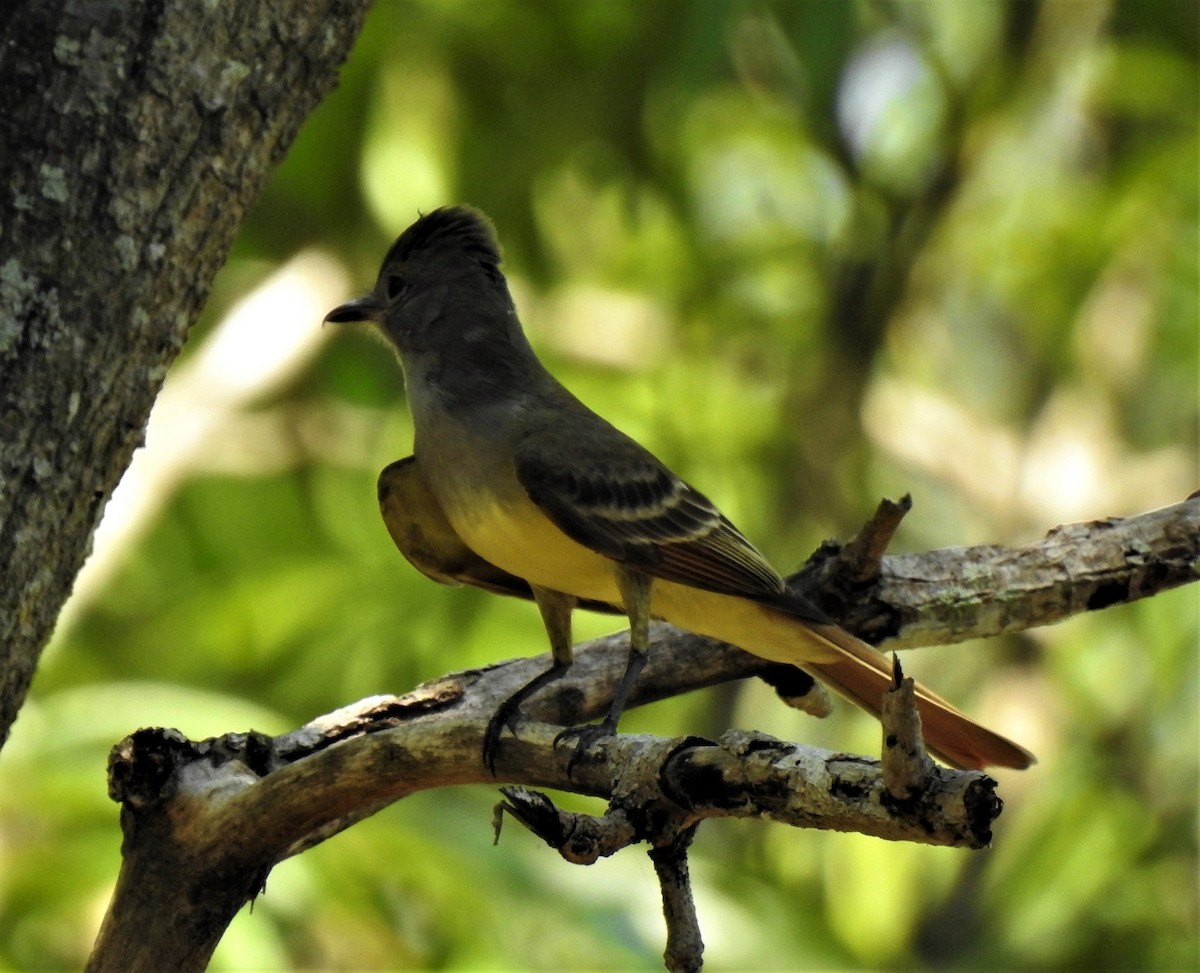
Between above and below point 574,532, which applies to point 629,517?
above

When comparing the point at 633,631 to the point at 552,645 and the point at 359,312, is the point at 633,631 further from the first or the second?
the point at 359,312

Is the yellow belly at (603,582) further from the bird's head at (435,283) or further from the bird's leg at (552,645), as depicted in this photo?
the bird's head at (435,283)

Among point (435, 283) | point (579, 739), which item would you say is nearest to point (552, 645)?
point (579, 739)

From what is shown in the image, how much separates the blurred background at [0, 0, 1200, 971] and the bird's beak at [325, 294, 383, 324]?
79.5 inches

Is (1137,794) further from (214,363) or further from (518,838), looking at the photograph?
(214,363)

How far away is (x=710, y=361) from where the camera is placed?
806 centimetres

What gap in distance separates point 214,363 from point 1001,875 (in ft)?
15.7

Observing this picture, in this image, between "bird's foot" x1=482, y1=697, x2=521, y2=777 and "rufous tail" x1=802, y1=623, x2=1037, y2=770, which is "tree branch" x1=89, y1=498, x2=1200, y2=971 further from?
"rufous tail" x1=802, y1=623, x2=1037, y2=770

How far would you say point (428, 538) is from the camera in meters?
4.18

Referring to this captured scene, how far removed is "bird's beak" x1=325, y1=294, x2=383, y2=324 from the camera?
4625 mm

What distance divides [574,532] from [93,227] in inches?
59.8

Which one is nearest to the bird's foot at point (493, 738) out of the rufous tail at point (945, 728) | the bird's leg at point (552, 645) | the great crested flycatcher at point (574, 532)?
the bird's leg at point (552, 645)

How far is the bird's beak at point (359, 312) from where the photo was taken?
4625 millimetres

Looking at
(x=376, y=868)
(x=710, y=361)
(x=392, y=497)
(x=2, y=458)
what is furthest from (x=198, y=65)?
(x=710, y=361)
